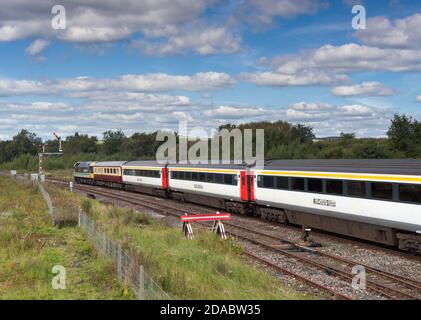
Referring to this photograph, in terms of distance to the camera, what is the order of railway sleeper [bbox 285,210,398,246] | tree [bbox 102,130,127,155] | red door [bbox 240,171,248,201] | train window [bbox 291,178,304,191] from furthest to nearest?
tree [bbox 102,130,127,155] < red door [bbox 240,171,248,201] < train window [bbox 291,178,304,191] < railway sleeper [bbox 285,210,398,246]

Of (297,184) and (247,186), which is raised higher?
(297,184)

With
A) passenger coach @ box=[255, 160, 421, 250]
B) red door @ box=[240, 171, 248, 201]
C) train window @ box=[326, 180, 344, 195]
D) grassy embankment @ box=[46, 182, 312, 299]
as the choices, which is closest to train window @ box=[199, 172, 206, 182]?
red door @ box=[240, 171, 248, 201]

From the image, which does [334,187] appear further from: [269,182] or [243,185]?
[243,185]

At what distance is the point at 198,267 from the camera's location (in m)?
14.4

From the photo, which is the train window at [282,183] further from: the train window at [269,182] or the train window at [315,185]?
the train window at [315,185]

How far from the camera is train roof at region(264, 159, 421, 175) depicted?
1653 cm

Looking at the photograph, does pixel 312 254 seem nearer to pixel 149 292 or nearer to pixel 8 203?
pixel 149 292

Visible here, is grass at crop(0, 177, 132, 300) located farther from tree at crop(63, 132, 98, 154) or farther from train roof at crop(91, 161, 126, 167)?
tree at crop(63, 132, 98, 154)

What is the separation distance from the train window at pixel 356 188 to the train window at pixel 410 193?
199cm

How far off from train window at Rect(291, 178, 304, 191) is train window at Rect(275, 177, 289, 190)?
0.55 meters

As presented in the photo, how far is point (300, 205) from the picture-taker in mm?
22219

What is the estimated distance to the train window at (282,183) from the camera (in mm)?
23328

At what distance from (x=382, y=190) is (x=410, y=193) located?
140cm

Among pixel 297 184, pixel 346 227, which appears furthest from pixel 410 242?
pixel 297 184
